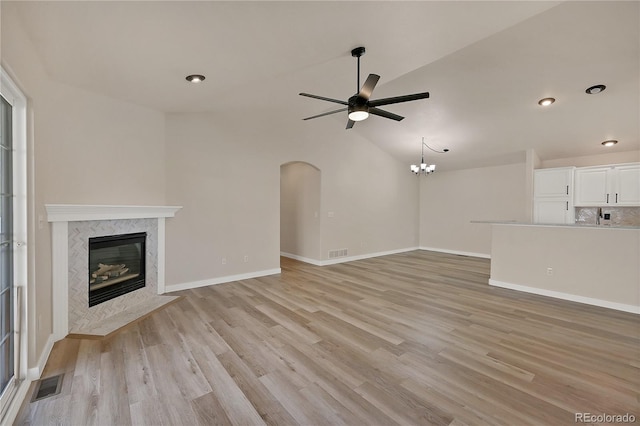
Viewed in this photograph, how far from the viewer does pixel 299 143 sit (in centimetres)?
602

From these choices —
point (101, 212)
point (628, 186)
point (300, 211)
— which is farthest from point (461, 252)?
point (101, 212)

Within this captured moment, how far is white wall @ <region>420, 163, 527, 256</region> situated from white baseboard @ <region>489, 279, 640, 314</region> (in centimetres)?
297

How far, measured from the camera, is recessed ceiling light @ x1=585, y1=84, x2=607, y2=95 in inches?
161

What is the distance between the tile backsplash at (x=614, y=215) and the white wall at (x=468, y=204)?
3.74 feet

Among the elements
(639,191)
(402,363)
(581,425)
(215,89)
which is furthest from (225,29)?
(639,191)

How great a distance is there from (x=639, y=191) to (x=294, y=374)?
22.2 ft

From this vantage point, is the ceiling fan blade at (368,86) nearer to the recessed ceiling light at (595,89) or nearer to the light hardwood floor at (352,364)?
the light hardwood floor at (352,364)

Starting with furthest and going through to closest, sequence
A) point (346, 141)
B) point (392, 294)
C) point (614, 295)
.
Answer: point (346, 141)
point (392, 294)
point (614, 295)

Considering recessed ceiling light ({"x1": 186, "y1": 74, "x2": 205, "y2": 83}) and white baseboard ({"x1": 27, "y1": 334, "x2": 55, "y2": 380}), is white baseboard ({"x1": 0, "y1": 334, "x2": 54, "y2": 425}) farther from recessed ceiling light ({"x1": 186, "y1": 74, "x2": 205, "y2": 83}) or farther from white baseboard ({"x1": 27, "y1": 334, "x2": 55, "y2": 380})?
recessed ceiling light ({"x1": 186, "y1": 74, "x2": 205, "y2": 83})

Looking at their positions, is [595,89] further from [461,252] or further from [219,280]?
[219,280]

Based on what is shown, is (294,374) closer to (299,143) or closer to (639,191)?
(299,143)

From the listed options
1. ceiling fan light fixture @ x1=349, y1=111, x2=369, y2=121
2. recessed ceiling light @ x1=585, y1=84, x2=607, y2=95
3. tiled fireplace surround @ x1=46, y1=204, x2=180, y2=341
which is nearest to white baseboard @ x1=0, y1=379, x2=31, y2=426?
tiled fireplace surround @ x1=46, y1=204, x2=180, y2=341

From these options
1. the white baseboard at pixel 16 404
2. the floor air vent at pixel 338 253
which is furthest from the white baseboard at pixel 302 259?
the white baseboard at pixel 16 404

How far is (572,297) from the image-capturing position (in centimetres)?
425
